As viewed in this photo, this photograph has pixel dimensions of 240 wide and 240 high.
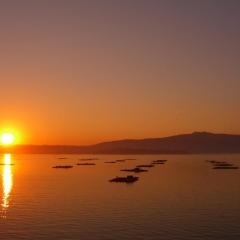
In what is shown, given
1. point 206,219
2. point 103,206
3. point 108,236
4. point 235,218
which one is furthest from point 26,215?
point 235,218

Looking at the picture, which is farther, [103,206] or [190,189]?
[190,189]

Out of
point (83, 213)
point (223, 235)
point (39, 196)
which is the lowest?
point (223, 235)

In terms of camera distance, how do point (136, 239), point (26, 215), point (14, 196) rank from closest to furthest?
point (136, 239)
point (26, 215)
point (14, 196)

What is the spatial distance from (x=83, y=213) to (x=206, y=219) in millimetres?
15917

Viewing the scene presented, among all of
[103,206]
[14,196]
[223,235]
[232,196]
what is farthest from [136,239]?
[14,196]

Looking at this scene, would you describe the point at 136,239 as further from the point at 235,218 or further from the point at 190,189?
the point at 190,189

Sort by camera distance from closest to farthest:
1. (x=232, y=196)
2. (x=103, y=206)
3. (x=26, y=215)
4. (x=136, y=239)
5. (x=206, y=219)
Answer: (x=136, y=239)
(x=206, y=219)
(x=26, y=215)
(x=103, y=206)
(x=232, y=196)

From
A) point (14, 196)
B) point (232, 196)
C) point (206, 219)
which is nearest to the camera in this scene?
point (206, 219)

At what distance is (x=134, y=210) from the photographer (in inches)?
2372

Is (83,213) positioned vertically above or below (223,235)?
above

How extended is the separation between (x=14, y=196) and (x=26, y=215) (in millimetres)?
25751

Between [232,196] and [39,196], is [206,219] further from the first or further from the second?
[39,196]

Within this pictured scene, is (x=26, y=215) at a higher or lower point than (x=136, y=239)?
higher

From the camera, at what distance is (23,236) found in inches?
1780
